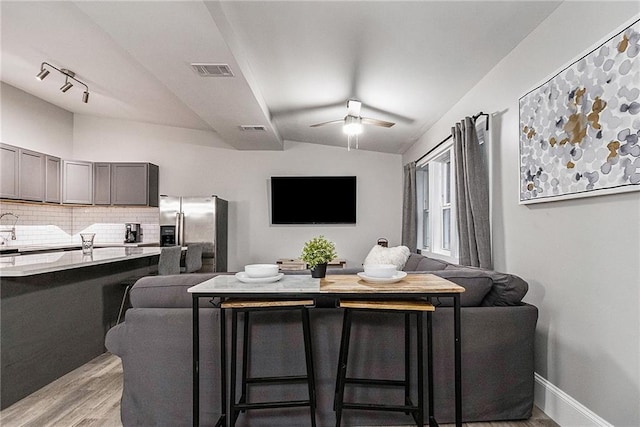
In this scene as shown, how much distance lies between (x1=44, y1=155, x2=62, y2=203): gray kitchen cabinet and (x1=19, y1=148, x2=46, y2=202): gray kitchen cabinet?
80 mm

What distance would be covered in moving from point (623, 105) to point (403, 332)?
1585 mm

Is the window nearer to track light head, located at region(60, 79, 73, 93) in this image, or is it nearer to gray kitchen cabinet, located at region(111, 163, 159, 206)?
gray kitchen cabinet, located at region(111, 163, 159, 206)

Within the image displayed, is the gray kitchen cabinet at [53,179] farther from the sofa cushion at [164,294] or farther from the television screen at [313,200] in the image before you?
the sofa cushion at [164,294]

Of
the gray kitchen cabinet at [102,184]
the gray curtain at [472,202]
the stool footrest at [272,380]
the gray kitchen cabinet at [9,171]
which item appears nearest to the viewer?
the stool footrest at [272,380]

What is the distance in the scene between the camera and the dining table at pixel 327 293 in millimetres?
2027

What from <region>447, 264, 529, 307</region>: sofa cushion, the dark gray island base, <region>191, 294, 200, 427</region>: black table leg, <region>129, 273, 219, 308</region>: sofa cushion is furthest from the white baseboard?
the dark gray island base

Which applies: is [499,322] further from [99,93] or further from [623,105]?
[99,93]

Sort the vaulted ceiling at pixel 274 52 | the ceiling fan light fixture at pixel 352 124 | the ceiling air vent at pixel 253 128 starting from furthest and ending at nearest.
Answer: the ceiling air vent at pixel 253 128, the ceiling fan light fixture at pixel 352 124, the vaulted ceiling at pixel 274 52

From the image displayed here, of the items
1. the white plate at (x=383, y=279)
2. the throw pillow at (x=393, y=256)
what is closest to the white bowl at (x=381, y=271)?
the white plate at (x=383, y=279)

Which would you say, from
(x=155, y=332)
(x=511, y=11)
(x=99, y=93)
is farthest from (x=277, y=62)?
(x=99, y=93)

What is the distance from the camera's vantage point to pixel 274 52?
3.42 metres

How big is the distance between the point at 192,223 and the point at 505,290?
15.6 ft

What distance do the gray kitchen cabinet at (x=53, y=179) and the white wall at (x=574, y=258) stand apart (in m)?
6.06

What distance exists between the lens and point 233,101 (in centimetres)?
426
